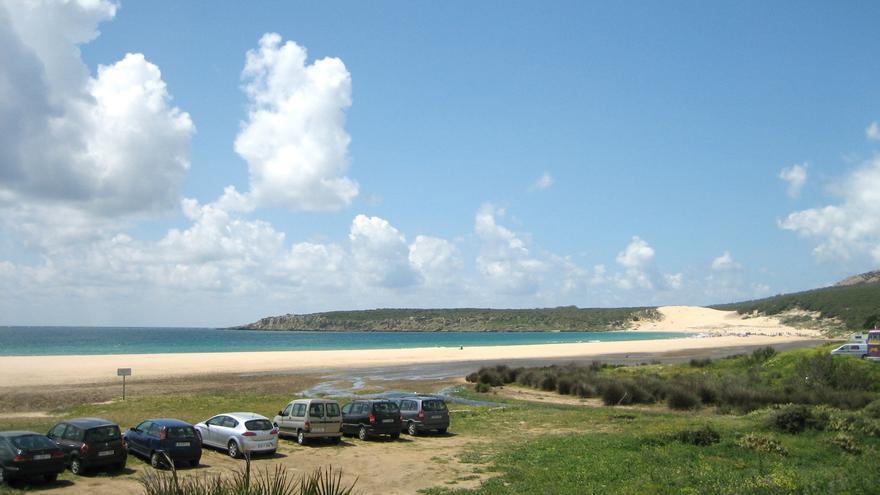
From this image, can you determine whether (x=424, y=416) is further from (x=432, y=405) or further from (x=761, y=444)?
(x=761, y=444)

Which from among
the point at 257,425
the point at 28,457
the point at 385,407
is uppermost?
the point at 28,457

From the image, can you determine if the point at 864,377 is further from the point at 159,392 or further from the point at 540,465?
the point at 159,392

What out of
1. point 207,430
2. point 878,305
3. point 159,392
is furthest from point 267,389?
point 878,305

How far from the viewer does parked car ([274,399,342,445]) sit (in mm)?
24719

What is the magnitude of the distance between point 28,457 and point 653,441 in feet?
58.8

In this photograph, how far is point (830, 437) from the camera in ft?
69.7

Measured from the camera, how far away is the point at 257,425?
2203cm

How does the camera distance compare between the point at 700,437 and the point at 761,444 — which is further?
the point at 700,437

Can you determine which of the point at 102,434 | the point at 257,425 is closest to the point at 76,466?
the point at 102,434

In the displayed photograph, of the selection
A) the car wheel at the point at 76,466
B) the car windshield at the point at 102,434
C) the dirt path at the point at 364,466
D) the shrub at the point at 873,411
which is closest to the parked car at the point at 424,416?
the dirt path at the point at 364,466

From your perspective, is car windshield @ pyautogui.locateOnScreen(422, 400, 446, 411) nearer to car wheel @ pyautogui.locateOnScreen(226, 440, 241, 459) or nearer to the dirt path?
the dirt path

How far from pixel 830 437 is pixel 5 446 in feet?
78.7

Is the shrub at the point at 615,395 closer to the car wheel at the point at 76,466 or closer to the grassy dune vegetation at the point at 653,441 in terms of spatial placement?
the grassy dune vegetation at the point at 653,441

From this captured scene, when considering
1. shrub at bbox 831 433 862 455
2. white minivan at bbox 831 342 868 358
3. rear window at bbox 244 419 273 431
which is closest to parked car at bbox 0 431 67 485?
rear window at bbox 244 419 273 431
